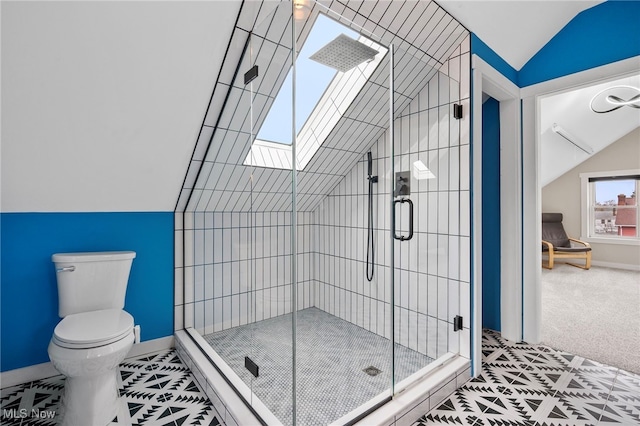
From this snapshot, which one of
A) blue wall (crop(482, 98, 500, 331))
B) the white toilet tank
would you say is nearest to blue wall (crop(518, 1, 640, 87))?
blue wall (crop(482, 98, 500, 331))

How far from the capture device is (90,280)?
1.85 metres

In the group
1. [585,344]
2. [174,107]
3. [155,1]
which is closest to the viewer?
[155,1]

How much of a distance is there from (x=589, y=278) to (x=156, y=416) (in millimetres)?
5566

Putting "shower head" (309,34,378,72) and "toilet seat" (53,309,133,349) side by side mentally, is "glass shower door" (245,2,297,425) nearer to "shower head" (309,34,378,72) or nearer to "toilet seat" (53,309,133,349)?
"shower head" (309,34,378,72)

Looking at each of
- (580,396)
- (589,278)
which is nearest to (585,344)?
(580,396)

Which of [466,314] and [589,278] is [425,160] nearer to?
[466,314]

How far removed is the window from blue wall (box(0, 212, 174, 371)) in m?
6.78

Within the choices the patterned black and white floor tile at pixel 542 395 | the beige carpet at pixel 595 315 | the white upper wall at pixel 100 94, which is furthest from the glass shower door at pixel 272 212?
the beige carpet at pixel 595 315

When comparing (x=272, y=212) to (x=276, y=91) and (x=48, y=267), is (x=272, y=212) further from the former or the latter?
(x=48, y=267)

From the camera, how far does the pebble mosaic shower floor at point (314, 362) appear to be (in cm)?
152

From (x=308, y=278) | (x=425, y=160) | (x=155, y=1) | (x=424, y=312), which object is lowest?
(x=424, y=312)

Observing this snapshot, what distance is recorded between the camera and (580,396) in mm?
1728

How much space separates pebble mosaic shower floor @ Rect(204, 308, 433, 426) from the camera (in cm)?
152

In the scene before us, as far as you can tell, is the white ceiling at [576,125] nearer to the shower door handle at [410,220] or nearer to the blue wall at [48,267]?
the shower door handle at [410,220]
